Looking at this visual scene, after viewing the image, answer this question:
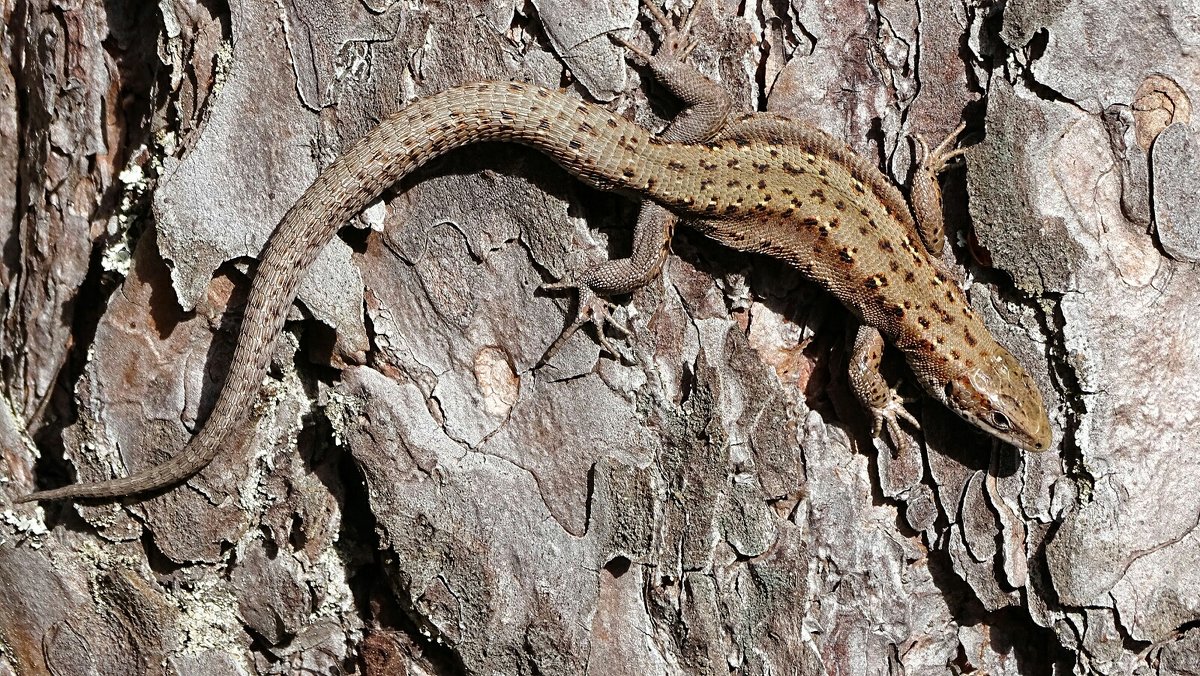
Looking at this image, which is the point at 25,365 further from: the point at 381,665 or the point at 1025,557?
the point at 1025,557

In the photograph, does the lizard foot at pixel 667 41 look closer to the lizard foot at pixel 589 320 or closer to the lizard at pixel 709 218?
the lizard at pixel 709 218

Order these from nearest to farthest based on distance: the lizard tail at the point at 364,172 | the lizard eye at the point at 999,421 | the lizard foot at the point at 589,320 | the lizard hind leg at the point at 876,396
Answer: the lizard tail at the point at 364,172
the lizard foot at the point at 589,320
the lizard eye at the point at 999,421
the lizard hind leg at the point at 876,396

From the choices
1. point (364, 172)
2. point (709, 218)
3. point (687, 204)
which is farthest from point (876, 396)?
point (364, 172)

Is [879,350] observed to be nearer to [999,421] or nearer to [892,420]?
[892,420]

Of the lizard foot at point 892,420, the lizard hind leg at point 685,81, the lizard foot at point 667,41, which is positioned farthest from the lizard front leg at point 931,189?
the lizard foot at point 667,41

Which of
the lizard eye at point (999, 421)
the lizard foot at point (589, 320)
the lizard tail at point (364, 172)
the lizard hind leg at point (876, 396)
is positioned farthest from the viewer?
the lizard hind leg at point (876, 396)

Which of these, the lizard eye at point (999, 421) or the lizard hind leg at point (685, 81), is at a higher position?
the lizard hind leg at point (685, 81)

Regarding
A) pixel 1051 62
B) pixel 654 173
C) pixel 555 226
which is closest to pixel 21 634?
pixel 555 226
